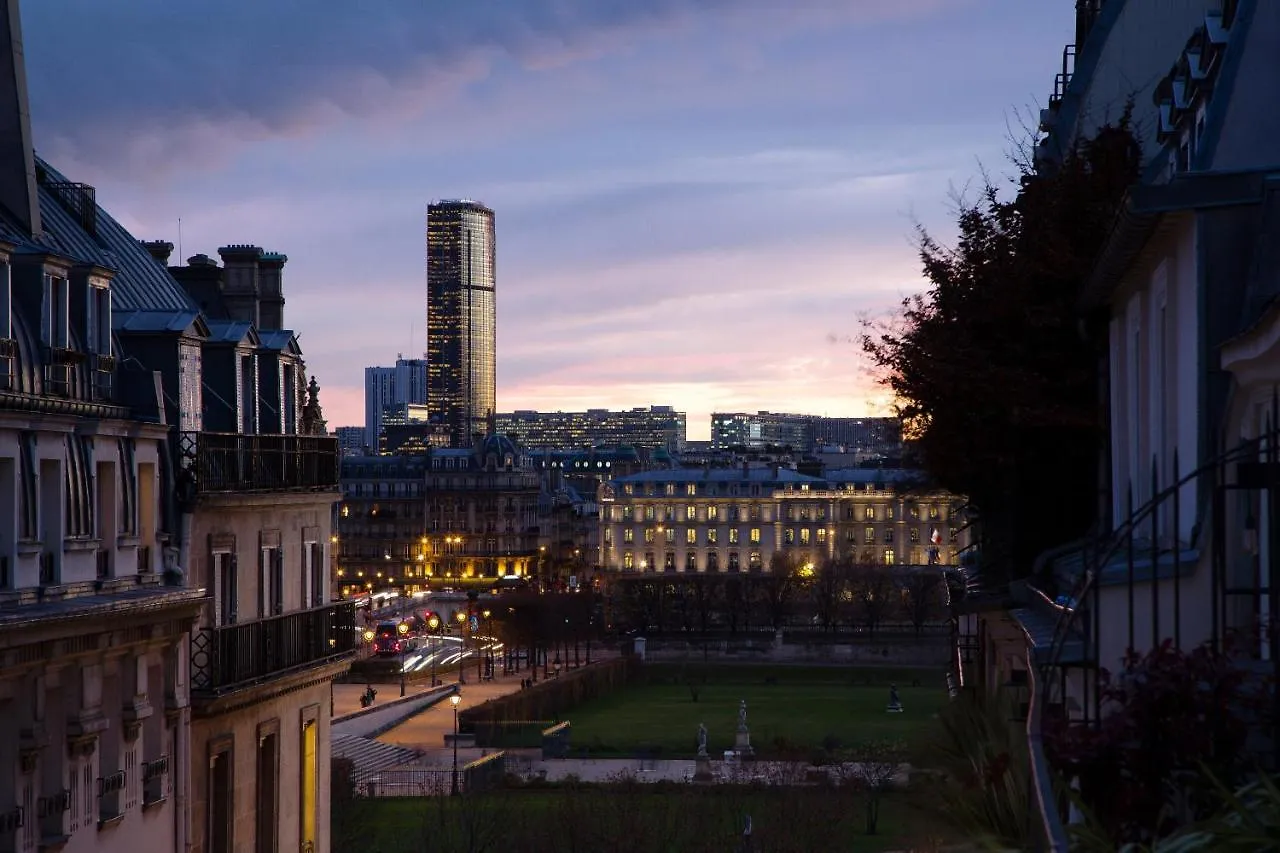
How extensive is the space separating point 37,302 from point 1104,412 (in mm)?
9887

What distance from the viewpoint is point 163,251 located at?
30484 mm

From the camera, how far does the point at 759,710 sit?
10481cm

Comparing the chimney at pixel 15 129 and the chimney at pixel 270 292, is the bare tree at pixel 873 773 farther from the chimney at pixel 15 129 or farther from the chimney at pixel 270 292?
the chimney at pixel 15 129

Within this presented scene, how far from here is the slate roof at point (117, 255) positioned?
23969mm

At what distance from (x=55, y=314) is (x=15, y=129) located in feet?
7.22

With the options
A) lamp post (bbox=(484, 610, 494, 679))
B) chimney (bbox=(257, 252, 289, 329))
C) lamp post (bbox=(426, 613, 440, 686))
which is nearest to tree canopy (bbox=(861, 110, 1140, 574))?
chimney (bbox=(257, 252, 289, 329))

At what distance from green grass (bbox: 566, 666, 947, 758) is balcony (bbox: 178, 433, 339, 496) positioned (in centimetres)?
4140

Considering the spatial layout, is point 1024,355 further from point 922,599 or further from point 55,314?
point 922,599

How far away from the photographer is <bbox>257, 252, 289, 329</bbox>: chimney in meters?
33.8

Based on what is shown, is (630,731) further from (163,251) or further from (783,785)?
(163,251)

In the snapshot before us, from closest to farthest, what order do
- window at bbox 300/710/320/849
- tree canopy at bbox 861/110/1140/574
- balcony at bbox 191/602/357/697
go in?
tree canopy at bbox 861/110/1140/574
balcony at bbox 191/602/357/697
window at bbox 300/710/320/849

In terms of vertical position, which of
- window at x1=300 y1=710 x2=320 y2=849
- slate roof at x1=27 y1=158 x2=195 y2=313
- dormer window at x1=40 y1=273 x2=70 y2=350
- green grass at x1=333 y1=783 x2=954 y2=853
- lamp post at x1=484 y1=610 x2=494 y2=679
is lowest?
lamp post at x1=484 y1=610 x2=494 y2=679

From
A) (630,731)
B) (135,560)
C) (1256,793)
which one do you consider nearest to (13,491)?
(135,560)

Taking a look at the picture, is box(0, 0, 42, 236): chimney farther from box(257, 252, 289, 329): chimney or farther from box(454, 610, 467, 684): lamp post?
box(454, 610, 467, 684): lamp post
